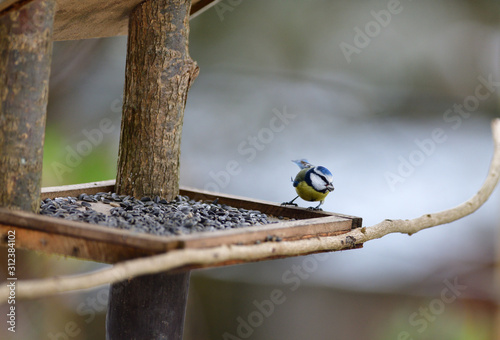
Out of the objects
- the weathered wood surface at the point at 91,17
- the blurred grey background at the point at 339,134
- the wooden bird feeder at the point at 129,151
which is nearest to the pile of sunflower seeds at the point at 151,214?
the wooden bird feeder at the point at 129,151

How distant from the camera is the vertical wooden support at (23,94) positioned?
1.76 m

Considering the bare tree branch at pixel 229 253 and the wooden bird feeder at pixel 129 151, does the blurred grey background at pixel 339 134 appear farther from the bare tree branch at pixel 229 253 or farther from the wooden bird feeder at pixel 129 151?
the bare tree branch at pixel 229 253

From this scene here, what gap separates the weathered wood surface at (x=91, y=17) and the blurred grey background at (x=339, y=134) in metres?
1.20

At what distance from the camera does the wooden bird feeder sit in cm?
164

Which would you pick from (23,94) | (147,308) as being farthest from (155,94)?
(147,308)

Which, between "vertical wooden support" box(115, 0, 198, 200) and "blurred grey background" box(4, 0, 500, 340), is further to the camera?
"blurred grey background" box(4, 0, 500, 340)

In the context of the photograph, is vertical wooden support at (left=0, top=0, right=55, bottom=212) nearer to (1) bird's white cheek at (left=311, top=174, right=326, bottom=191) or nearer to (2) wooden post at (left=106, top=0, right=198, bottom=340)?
(2) wooden post at (left=106, top=0, right=198, bottom=340)

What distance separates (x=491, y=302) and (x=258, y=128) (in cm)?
182

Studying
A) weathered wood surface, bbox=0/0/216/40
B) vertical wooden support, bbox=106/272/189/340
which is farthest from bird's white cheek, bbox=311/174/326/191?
weathered wood surface, bbox=0/0/216/40

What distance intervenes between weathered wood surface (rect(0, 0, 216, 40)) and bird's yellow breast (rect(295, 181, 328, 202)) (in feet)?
3.18

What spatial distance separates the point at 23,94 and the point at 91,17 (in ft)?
2.28

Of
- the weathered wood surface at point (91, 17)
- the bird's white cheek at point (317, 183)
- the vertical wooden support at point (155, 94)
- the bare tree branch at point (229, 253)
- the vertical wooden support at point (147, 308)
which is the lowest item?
the vertical wooden support at point (147, 308)

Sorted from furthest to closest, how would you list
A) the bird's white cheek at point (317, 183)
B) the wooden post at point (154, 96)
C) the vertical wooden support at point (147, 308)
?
the bird's white cheek at point (317, 183) → the wooden post at point (154, 96) → the vertical wooden support at point (147, 308)

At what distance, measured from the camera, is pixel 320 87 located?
396 centimetres
